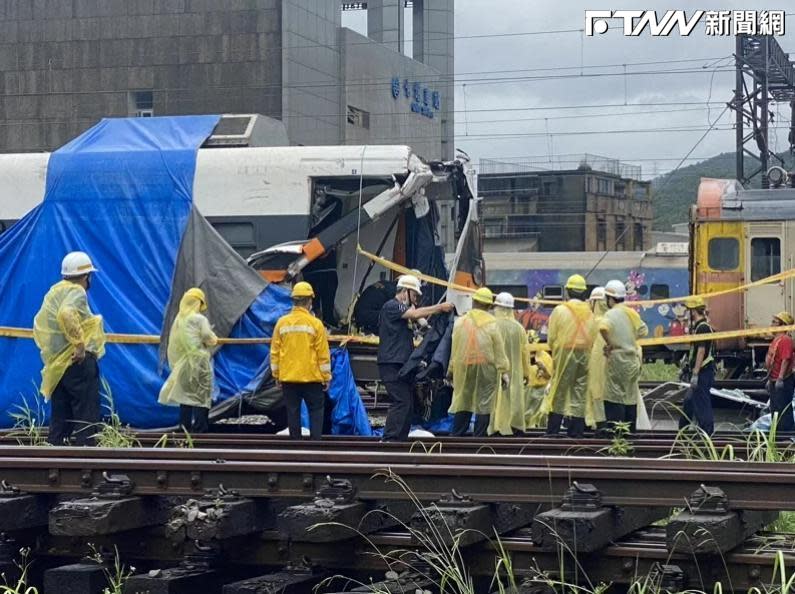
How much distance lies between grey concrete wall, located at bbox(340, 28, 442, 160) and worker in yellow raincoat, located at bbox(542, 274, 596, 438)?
2944 cm

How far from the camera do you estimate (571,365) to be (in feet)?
44.7

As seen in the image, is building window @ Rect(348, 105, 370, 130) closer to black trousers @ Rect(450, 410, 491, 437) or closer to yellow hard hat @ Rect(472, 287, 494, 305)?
yellow hard hat @ Rect(472, 287, 494, 305)

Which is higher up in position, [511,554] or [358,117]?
[358,117]

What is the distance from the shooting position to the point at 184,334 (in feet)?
45.7

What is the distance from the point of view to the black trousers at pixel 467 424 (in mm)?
13148

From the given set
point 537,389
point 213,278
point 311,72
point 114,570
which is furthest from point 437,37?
point 114,570

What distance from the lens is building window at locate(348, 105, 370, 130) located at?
143ft

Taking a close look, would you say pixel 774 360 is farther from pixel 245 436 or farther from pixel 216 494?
pixel 216 494

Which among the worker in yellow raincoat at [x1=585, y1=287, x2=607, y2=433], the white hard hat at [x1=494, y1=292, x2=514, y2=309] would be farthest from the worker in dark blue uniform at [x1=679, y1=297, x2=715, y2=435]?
the white hard hat at [x1=494, y1=292, x2=514, y2=309]

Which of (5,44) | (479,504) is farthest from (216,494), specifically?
(5,44)

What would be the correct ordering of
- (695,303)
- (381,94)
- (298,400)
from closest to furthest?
(298,400) → (695,303) → (381,94)

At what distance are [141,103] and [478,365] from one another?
3226 centimetres

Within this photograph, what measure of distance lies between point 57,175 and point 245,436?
4.84m

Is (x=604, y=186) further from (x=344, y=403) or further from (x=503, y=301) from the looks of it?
(x=503, y=301)
